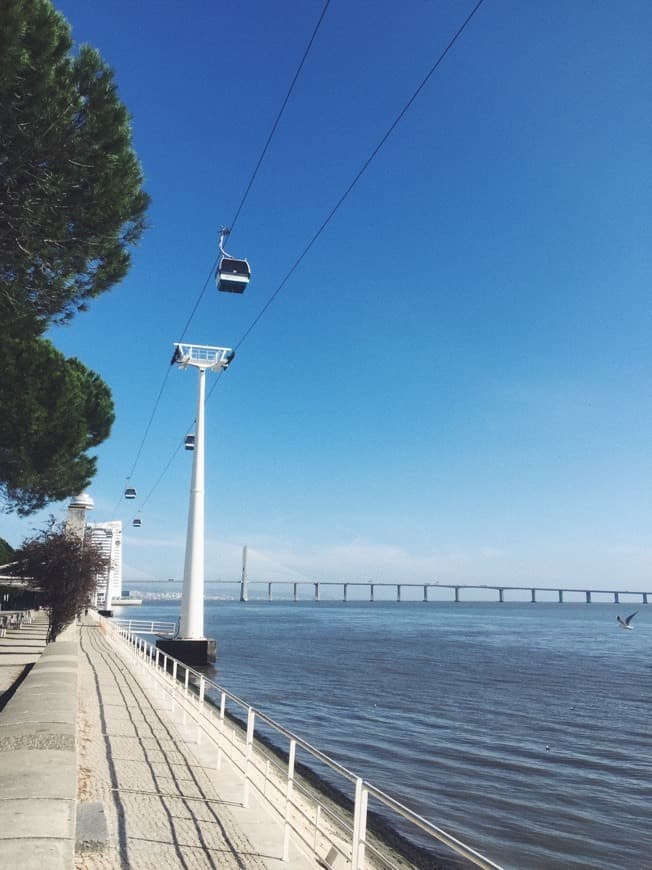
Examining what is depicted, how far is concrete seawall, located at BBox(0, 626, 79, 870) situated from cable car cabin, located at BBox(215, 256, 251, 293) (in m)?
9.70

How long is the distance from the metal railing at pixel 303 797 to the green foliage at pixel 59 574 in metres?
2.49

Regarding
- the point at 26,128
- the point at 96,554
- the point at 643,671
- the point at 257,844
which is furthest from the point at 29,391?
the point at 643,671

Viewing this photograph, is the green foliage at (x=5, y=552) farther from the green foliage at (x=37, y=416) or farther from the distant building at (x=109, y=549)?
the green foliage at (x=37, y=416)

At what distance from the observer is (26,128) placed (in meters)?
8.83

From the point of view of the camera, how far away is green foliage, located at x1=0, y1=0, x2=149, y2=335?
27.5ft

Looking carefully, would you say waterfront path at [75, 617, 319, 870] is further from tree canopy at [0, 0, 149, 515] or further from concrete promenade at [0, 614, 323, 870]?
tree canopy at [0, 0, 149, 515]

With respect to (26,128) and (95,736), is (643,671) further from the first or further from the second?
(26,128)

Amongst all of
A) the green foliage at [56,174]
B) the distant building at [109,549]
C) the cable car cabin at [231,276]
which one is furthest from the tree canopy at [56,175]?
the distant building at [109,549]

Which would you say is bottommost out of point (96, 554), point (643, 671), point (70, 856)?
point (643, 671)

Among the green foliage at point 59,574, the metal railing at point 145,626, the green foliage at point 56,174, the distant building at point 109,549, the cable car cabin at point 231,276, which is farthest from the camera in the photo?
the distant building at point 109,549

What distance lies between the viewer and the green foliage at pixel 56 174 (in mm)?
8367

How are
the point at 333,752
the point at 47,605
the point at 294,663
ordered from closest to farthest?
the point at 333,752 → the point at 47,605 → the point at 294,663

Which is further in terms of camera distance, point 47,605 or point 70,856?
point 47,605

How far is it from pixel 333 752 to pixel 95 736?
8.82 m
